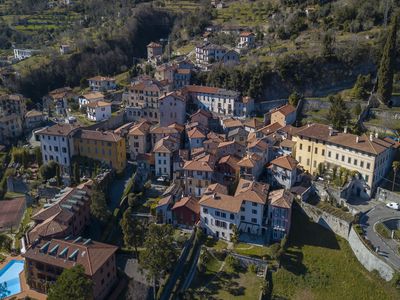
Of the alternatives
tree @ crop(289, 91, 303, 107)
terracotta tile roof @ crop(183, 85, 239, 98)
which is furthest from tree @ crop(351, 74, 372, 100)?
terracotta tile roof @ crop(183, 85, 239, 98)

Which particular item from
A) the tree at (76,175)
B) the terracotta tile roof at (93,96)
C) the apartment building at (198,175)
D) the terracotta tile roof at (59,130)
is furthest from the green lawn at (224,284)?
the terracotta tile roof at (93,96)

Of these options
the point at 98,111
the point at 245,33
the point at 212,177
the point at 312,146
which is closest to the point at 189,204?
the point at 212,177

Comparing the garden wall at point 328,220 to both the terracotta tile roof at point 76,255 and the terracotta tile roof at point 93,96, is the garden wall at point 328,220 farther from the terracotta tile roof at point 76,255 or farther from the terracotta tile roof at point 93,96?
the terracotta tile roof at point 93,96

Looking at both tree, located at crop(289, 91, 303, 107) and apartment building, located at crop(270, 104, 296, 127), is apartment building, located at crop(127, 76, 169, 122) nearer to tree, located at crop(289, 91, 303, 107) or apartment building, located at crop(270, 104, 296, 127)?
apartment building, located at crop(270, 104, 296, 127)

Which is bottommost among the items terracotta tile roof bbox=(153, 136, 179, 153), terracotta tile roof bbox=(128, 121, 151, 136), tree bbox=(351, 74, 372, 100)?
terracotta tile roof bbox=(153, 136, 179, 153)

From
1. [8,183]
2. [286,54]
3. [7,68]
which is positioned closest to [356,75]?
[286,54]

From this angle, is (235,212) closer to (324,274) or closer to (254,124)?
(324,274)

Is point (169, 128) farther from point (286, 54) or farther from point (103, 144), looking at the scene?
point (286, 54)
